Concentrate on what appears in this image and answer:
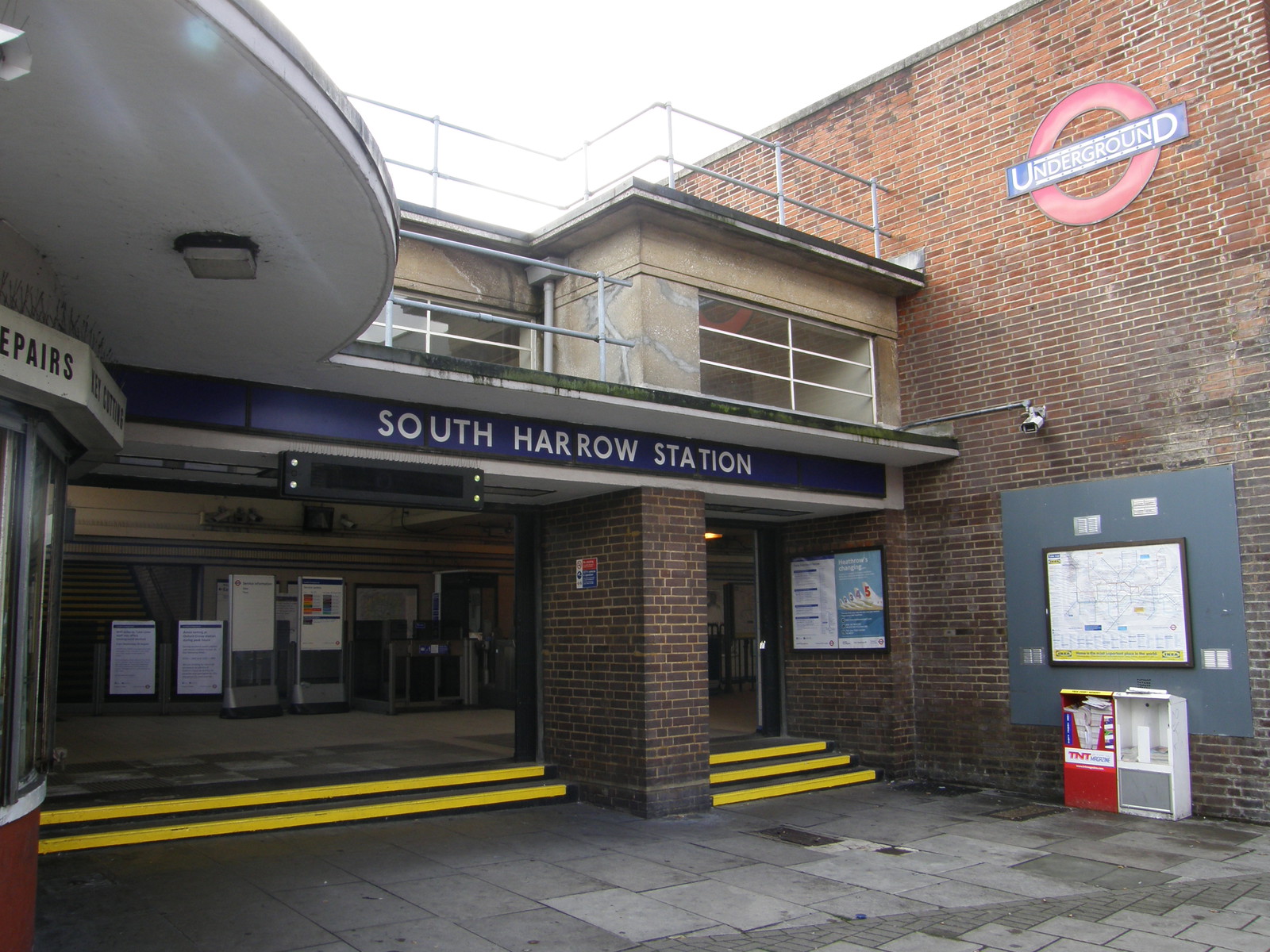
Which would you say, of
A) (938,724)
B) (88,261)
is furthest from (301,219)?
(938,724)

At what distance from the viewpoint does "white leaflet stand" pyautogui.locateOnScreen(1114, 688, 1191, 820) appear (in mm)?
8453

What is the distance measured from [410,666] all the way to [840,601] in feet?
25.5

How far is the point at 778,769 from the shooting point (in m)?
10.1

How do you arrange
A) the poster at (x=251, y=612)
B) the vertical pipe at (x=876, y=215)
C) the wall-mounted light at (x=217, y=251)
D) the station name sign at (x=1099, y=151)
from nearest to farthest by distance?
the wall-mounted light at (x=217, y=251) < the station name sign at (x=1099, y=151) < the vertical pipe at (x=876, y=215) < the poster at (x=251, y=612)

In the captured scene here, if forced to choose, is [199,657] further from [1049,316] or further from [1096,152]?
[1096,152]

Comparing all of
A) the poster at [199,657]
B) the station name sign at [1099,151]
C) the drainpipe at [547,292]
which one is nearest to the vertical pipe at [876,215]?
the station name sign at [1099,151]

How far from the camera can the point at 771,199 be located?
13.0 metres

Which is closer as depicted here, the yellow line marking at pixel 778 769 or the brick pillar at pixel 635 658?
the brick pillar at pixel 635 658

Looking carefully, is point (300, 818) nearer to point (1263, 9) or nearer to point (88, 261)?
point (88, 261)

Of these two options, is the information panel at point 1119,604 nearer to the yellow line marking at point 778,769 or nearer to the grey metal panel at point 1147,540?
the grey metal panel at point 1147,540

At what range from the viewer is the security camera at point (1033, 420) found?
9797mm

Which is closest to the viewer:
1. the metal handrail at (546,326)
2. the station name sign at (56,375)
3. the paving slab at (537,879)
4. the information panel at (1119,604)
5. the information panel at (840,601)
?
the station name sign at (56,375)

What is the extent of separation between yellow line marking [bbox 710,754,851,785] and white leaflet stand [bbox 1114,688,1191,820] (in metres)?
2.85

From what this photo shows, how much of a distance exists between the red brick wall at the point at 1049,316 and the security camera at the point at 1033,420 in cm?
12
